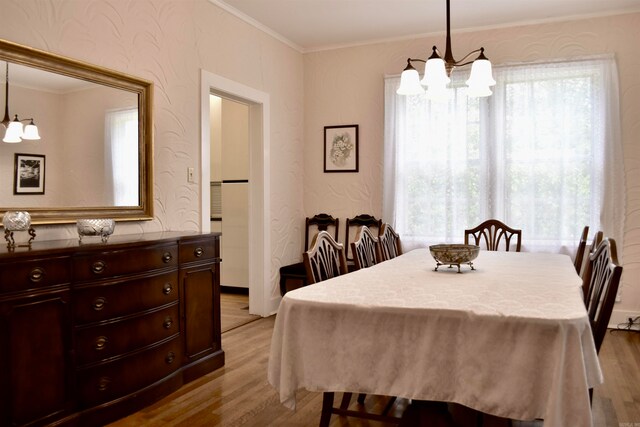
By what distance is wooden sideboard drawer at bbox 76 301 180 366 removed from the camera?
2.43 metres

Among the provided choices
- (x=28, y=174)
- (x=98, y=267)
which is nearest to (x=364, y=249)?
(x=98, y=267)

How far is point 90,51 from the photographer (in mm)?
2939

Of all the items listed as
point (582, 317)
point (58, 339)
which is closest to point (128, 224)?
point (58, 339)

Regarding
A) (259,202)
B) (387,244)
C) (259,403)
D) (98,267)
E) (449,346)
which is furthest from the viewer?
(259,202)

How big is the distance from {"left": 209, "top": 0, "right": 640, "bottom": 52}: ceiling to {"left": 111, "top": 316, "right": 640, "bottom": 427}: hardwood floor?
2750 mm

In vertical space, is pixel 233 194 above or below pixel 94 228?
above

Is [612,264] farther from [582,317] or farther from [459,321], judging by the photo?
[459,321]

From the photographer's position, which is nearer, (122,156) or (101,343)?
(101,343)

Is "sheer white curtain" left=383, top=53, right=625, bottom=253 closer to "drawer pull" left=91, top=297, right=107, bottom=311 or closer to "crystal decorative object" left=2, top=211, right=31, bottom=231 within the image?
"drawer pull" left=91, top=297, right=107, bottom=311

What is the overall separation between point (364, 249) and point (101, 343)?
4.90ft

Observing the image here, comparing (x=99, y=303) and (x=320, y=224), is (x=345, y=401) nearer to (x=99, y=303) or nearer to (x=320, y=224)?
(x=99, y=303)

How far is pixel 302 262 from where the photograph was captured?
17.5ft

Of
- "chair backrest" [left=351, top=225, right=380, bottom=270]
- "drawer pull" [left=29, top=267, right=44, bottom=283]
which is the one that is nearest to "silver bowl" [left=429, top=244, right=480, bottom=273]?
"chair backrest" [left=351, top=225, right=380, bottom=270]

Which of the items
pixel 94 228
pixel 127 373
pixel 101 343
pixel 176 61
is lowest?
pixel 127 373
